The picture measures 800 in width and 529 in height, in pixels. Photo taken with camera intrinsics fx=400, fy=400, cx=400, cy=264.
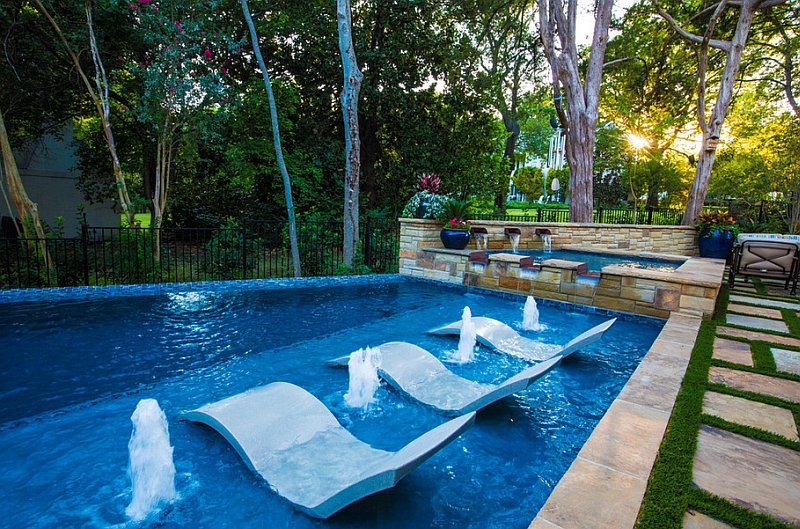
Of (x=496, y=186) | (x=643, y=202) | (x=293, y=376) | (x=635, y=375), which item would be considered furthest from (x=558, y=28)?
Result: (x=643, y=202)

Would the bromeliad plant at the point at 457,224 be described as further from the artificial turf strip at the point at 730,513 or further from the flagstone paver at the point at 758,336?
the artificial turf strip at the point at 730,513

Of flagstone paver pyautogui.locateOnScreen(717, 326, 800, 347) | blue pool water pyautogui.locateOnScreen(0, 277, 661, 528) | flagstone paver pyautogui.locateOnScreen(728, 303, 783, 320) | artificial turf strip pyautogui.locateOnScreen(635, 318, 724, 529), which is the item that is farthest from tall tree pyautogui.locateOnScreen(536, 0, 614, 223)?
artificial turf strip pyautogui.locateOnScreen(635, 318, 724, 529)

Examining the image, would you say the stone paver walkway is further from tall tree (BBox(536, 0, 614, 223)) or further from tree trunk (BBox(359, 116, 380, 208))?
tree trunk (BBox(359, 116, 380, 208))

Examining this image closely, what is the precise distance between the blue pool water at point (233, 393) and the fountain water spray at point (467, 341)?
0.61 ft

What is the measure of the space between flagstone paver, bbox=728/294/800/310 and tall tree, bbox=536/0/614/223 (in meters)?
4.81

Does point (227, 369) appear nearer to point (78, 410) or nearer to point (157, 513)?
point (78, 410)

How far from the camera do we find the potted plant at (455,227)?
739 cm

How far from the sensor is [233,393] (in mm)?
3107

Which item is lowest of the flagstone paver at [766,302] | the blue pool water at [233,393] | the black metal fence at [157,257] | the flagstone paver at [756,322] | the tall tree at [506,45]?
the blue pool water at [233,393]

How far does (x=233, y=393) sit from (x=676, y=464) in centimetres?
287

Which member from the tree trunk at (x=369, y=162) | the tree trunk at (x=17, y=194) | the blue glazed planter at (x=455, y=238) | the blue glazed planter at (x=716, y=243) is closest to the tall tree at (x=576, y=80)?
the blue glazed planter at (x=716, y=243)

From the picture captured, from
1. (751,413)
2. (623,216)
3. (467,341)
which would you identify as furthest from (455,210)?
(623,216)

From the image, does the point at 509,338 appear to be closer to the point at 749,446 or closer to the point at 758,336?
the point at 749,446

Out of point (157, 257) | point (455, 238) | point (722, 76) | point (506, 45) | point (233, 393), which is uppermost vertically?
point (506, 45)
